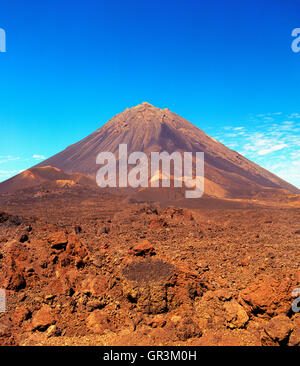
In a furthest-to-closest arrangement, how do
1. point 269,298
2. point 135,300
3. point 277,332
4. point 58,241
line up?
point 58,241, point 135,300, point 269,298, point 277,332

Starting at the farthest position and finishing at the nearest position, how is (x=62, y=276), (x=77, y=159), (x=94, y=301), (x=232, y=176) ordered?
1. (x=77, y=159)
2. (x=232, y=176)
3. (x=62, y=276)
4. (x=94, y=301)

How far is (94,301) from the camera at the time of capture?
492cm

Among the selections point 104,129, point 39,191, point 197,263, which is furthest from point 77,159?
point 197,263

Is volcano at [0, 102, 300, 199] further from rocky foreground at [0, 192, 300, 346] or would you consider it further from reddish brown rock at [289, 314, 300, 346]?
reddish brown rock at [289, 314, 300, 346]

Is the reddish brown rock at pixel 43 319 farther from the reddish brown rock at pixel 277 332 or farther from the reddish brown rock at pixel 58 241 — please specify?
the reddish brown rock at pixel 277 332

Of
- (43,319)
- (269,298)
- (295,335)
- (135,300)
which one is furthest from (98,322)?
(295,335)

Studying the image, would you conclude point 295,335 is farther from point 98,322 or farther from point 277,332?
point 98,322

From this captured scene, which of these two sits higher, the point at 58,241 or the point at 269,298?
the point at 58,241

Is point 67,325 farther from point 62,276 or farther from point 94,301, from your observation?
point 62,276

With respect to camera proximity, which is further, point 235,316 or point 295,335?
point 235,316

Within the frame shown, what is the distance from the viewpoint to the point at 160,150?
72.3 meters

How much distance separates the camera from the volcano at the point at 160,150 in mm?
55094

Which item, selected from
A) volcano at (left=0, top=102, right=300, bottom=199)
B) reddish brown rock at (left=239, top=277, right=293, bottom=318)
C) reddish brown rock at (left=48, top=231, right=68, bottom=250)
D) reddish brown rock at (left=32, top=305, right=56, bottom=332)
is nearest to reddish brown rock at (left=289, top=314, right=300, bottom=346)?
reddish brown rock at (left=239, top=277, right=293, bottom=318)
